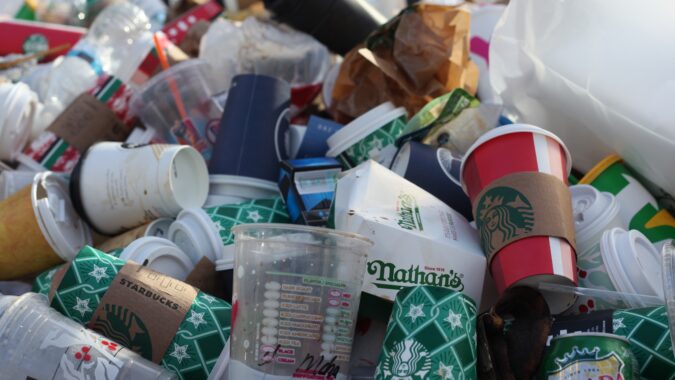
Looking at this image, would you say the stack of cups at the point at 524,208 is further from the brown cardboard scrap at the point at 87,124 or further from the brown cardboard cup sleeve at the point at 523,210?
the brown cardboard scrap at the point at 87,124

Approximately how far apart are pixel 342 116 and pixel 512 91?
20.9 inches

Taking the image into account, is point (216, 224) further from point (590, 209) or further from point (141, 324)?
point (590, 209)

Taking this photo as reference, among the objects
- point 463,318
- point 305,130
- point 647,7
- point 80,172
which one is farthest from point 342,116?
point 463,318

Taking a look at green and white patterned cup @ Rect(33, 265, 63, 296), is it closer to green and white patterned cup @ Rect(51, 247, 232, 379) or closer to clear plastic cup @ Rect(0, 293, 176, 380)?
green and white patterned cup @ Rect(51, 247, 232, 379)

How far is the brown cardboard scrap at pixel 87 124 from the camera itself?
7.59ft

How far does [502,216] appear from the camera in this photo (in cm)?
151

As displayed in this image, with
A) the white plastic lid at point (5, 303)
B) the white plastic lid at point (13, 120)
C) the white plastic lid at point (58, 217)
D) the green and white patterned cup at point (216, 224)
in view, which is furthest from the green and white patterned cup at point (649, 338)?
the white plastic lid at point (13, 120)

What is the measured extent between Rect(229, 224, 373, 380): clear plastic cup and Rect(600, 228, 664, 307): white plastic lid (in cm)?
54

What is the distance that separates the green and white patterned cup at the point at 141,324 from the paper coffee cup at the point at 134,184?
42cm

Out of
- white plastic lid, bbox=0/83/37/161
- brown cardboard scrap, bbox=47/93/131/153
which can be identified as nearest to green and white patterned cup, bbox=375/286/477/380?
brown cardboard scrap, bbox=47/93/131/153

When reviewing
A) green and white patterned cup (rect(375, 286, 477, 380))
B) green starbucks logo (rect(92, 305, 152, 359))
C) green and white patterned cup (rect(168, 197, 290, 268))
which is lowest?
green and white patterned cup (rect(168, 197, 290, 268))

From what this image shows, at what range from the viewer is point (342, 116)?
2.38m

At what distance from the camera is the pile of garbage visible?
1.27 m

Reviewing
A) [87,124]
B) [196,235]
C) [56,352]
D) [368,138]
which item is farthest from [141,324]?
[87,124]
